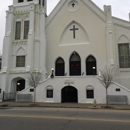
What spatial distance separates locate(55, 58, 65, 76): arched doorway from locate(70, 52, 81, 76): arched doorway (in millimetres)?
1461

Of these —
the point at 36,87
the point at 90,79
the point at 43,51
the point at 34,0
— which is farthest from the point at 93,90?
the point at 34,0

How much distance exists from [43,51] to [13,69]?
5.50 m

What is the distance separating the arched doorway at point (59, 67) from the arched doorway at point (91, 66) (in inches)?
151

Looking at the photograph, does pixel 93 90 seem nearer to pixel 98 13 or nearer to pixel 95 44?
pixel 95 44

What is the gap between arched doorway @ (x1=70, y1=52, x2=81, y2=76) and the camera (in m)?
24.3

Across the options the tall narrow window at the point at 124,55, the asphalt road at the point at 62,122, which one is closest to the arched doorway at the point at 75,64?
the tall narrow window at the point at 124,55

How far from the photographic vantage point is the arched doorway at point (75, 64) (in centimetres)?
2427

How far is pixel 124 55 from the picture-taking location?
23219 mm

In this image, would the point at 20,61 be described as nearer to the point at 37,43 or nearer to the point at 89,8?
the point at 37,43

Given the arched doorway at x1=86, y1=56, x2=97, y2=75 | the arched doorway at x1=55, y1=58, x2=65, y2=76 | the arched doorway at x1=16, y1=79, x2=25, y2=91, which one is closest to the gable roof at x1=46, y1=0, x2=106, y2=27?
the arched doorway at x1=86, y1=56, x2=97, y2=75

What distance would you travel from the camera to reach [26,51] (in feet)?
81.4

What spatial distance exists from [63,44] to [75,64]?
3839 mm

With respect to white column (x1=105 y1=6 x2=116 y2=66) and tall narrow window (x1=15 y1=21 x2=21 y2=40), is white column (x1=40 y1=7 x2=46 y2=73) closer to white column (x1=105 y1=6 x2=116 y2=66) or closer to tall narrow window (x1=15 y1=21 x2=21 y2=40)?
tall narrow window (x1=15 y1=21 x2=21 y2=40)

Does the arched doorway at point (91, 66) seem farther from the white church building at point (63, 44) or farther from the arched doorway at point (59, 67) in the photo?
Result: the arched doorway at point (59, 67)
